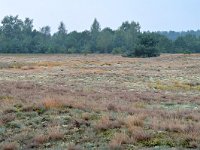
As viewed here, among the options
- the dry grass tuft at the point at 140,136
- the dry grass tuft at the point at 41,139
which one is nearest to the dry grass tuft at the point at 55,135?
the dry grass tuft at the point at 41,139

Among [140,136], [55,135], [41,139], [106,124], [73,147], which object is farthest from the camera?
[106,124]

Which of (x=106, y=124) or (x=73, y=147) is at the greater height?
(x=106, y=124)

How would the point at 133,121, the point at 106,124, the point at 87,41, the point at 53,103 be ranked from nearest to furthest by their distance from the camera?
1. the point at 106,124
2. the point at 133,121
3. the point at 53,103
4. the point at 87,41

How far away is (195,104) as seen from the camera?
72.0ft

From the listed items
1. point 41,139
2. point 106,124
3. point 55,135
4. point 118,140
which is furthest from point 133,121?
point 41,139

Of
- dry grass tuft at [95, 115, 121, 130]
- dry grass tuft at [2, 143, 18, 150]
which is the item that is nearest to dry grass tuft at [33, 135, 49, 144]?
dry grass tuft at [2, 143, 18, 150]

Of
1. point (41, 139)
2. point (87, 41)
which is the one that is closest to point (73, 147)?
point (41, 139)

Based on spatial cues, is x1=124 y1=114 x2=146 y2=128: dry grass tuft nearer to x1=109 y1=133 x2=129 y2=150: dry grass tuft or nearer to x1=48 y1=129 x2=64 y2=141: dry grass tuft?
x1=109 y1=133 x2=129 y2=150: dry grass tuft

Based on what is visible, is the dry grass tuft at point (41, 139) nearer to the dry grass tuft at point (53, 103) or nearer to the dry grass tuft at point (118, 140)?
the dry grass tuft at point (118, 140)

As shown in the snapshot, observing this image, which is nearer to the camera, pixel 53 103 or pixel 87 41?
pixel 53 103

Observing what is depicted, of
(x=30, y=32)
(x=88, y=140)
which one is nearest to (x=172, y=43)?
(x=30, y=32)

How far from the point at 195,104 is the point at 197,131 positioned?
9252mm

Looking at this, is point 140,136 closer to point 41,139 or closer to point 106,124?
point 106,124

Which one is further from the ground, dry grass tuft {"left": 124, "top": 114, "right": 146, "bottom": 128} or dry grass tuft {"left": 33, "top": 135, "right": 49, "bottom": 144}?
dry grass tuft {"left": 124, "top": 114, "right": 146, "bottom": 128}
